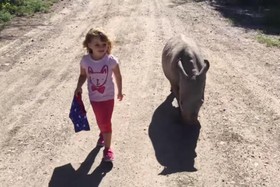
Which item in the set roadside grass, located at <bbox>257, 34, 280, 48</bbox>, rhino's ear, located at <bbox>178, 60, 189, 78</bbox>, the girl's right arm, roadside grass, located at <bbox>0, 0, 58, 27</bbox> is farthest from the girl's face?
roadside grass, located at <bbox>0, 0, 58, 27</bbox>

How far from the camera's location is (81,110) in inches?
237

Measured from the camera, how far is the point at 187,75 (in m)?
6.66

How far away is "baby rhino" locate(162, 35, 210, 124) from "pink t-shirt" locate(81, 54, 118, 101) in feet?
4.37

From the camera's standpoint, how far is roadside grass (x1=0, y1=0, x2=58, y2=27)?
15766 mm

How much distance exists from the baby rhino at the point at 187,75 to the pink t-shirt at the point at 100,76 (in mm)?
1333

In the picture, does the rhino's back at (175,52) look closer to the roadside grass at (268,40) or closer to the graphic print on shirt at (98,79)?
the graphic print on shirt at (98,79)

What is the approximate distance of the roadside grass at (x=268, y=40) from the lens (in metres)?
11.8

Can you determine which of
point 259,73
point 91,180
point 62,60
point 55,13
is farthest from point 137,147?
point 55,13

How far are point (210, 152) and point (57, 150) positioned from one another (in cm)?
221

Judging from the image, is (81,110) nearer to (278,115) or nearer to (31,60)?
(278,115)

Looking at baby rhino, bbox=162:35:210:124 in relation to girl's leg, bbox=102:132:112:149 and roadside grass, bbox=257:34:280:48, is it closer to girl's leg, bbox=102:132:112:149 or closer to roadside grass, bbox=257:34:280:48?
girl's leg, bbox=102:132:112:149

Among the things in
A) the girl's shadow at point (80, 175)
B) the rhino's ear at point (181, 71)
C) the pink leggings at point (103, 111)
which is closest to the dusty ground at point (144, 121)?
A: the girl's shadow at point (80, 175)

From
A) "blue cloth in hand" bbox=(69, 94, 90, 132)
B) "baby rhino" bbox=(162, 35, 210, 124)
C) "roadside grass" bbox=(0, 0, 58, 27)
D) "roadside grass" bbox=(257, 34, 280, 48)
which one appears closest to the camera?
"blue cloth in hand" bbox=(69, 94, 90, 132)

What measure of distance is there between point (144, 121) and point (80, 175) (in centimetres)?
187
